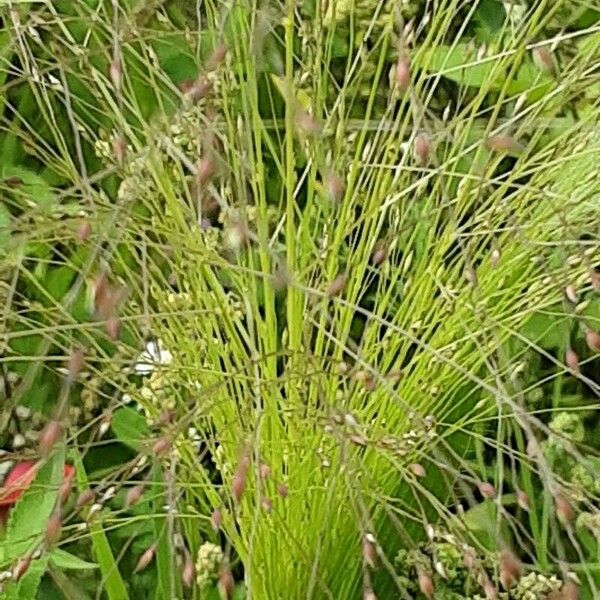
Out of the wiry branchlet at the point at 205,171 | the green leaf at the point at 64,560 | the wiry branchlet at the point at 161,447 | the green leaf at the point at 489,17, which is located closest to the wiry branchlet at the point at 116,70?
the wiry branchlet at the point at 205,171

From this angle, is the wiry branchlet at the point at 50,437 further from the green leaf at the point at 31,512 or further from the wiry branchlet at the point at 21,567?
the green leaf at the point at 31,512

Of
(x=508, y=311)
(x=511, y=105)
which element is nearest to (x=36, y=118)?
(x=511, y=105)

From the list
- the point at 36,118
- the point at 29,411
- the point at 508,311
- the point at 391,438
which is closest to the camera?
the point at 391,438

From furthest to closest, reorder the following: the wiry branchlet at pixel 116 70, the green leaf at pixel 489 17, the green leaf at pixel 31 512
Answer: the green leaf at pixel 489 17 → the green leaf at pixel 31 512 → the wiry branchlet at pixel 116 70

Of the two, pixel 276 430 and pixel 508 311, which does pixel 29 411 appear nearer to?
pixel 276 430

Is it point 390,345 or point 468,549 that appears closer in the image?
point 468,549

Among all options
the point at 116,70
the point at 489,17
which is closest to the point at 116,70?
the point at 116,70

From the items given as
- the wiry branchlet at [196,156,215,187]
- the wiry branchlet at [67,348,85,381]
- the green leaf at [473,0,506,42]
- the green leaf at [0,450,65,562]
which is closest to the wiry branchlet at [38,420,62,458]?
the wiry branchlet at [67,348,85,381]

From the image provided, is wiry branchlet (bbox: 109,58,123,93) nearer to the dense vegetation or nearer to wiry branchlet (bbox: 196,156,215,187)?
the dense vegetation
